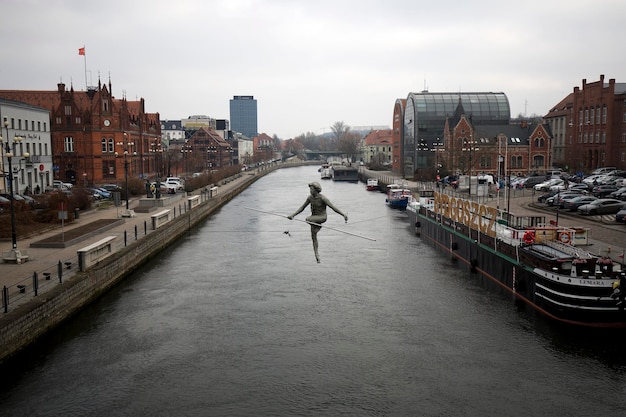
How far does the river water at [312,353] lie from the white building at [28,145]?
1305 inches

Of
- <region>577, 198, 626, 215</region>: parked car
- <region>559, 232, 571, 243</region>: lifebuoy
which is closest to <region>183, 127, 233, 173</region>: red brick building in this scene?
<region>577, 198, 626, 215</region>: parked car

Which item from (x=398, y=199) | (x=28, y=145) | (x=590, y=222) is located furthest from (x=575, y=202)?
(x=28, y=145)

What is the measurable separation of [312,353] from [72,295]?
10.3 metres

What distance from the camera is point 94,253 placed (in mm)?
28375

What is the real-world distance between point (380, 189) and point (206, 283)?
6263cm

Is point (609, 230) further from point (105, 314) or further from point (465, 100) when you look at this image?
point (465, 100)

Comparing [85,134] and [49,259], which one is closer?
[49,259]

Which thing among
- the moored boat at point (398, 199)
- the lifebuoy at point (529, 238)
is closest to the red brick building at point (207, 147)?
the moored boat at point (398, 199)

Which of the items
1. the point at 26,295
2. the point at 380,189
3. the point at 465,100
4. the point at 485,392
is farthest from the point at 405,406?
the point at 465,100

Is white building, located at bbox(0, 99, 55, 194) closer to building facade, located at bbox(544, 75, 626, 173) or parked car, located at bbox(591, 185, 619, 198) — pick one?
parked car, located at bbox(591, 185, 619, 198)

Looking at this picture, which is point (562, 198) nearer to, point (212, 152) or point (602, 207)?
point (602, 207)

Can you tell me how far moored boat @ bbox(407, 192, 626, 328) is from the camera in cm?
2281

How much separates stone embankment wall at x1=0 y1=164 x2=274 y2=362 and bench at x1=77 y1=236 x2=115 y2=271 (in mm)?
306

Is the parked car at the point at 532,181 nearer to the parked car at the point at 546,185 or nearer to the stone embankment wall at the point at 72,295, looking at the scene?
the parked car at the point at 546,185
